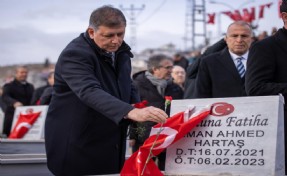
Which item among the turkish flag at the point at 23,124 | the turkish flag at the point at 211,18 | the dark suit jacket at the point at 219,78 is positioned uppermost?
the turkish flag at the point at 211,18

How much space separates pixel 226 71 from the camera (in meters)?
6.43

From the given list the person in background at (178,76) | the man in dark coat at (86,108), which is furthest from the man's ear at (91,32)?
the person in background at (178,76)

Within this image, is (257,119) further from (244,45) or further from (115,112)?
(244,45)

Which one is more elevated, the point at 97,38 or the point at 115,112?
the point at 97,38

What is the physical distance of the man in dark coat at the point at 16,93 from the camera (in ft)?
44.5

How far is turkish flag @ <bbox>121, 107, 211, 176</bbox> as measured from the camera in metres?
3.90

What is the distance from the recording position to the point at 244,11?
27.9 meters

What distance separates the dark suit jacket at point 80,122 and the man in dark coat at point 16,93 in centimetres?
932

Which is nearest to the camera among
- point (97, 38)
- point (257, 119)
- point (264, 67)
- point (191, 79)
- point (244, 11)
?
point (257, 119)

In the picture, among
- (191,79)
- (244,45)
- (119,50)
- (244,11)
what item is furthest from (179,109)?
(244,11)

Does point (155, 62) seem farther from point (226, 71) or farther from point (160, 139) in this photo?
point (160, 139)

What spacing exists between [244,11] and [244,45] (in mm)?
21757

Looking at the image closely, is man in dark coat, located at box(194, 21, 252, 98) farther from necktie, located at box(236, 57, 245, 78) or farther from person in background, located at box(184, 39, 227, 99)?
person in background, located at box(184, 39, 227, 99)

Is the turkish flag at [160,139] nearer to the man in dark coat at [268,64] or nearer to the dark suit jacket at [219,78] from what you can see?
the man in dark coat at [268,64]
